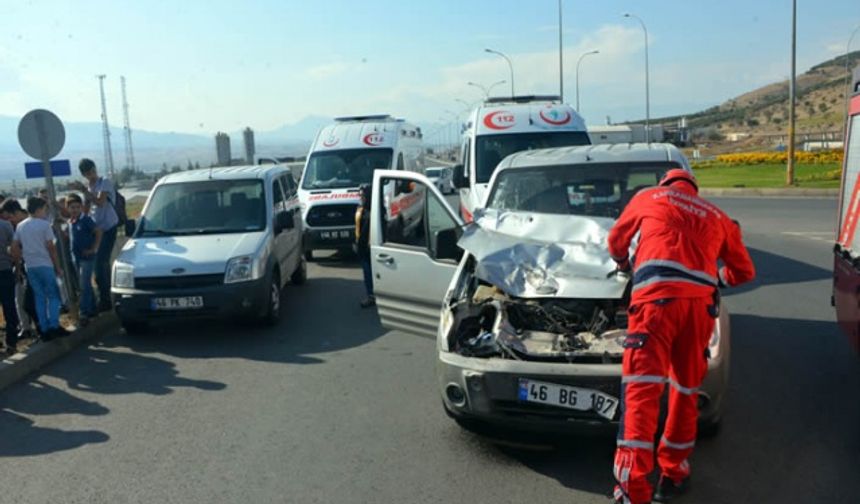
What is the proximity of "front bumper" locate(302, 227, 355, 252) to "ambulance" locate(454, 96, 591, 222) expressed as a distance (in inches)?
88.4

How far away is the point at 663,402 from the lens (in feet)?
14.0

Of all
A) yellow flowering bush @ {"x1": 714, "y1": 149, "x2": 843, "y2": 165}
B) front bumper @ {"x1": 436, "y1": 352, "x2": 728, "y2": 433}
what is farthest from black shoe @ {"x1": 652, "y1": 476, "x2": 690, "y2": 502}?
yellow flowering bush @ {"x1": 714, "y1": 149, "x2": 843, "y2": 165}

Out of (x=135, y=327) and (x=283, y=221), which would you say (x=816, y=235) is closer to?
(x=283, y=221)

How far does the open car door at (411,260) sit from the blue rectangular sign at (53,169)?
4.99m

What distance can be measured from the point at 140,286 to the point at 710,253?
6.39 m

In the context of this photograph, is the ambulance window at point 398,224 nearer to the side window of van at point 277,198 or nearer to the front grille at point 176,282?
the front grille at point 176,282

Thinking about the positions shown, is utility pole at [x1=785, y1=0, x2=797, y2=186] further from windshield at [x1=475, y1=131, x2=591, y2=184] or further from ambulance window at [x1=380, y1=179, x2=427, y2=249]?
ambulance window at [x1=380, y1=179, x2=427, y2=249]

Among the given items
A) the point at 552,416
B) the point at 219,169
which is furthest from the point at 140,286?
the point at 552,416

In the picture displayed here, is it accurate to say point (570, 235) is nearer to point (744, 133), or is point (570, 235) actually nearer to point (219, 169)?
point (219, 169)

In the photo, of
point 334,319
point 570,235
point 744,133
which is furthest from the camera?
point 744,133

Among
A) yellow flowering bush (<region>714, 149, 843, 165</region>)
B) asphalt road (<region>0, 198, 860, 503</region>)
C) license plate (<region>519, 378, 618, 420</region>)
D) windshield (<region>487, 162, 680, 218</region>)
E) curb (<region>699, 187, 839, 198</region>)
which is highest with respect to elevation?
windshield (<region>487, 162, 680, 218</region>)

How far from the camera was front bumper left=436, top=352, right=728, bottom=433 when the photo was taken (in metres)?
4.34

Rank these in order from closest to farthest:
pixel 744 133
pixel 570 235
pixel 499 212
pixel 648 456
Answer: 1. pixel 648 456
2. pixel 570 235
3. pixel 499 212
4. pixel 744 133

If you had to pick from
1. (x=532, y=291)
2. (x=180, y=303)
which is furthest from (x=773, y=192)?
(x=532, y=291)
